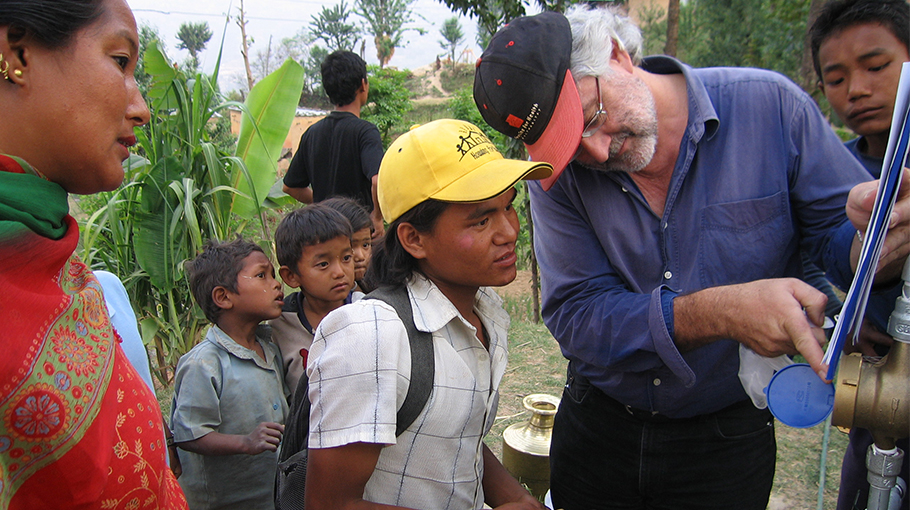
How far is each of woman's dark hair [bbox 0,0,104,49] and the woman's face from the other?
0.5 inches

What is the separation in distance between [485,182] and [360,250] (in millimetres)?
1664

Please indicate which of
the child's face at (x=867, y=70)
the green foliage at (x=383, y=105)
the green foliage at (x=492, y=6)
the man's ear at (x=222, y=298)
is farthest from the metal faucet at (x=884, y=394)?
the green foliage at (x=383, y=105)

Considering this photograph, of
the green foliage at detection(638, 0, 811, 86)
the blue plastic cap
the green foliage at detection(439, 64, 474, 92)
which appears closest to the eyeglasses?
the blue plastic cap

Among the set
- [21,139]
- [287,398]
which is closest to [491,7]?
[287,398]

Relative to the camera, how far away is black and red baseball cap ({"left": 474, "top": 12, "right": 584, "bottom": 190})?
1599 millimetres

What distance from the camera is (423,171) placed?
1525 millimetres

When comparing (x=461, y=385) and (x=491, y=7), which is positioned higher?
(x=491, y=7)

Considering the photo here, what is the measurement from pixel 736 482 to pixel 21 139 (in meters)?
1.99

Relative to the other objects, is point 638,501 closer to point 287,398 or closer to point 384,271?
point 384,271

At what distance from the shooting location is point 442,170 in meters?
1.52

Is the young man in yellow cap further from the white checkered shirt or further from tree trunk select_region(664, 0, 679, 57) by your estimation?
tree trunk select_region(664, 0, 679, 57)

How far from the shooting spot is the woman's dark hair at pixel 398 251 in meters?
1.55

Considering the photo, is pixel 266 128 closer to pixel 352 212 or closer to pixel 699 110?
pixel 352 212

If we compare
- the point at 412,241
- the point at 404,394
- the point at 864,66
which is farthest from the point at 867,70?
the point at 404,394
